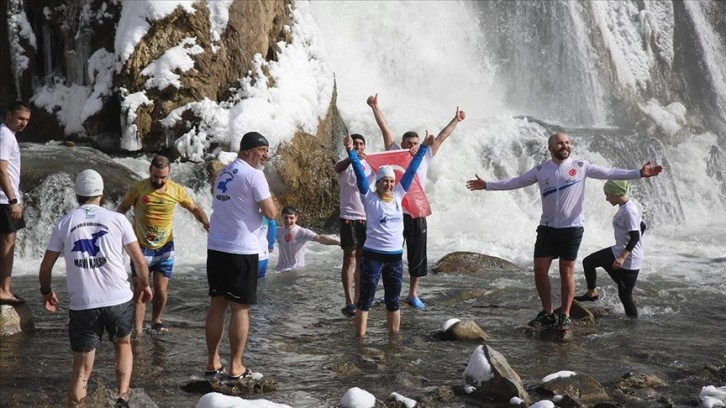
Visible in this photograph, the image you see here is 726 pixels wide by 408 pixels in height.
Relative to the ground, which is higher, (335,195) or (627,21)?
(627,21)

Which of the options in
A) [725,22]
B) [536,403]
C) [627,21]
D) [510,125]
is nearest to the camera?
[536,403]

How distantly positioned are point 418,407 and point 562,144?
3068mm

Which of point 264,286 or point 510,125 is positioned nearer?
point 264,286

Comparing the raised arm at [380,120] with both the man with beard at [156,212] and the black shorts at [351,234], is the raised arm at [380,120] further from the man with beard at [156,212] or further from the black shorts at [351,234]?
the man with beard at [156,212]

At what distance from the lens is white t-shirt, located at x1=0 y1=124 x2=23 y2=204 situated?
7332 mm

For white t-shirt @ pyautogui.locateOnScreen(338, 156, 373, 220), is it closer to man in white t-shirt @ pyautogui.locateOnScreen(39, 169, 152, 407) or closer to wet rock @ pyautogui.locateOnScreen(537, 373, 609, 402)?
wet rock @ pyautogui.locateOnScreen(537, 373, 609, 402)

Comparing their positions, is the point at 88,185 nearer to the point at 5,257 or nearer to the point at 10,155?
the point at 10,155

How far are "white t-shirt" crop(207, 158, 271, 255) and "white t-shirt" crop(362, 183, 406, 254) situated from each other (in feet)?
4.53

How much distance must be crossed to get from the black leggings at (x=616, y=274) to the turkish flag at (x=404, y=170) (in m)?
1.69

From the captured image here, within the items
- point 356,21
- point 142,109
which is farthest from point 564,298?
point 356,21

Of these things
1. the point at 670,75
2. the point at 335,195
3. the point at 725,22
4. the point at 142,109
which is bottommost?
the point at 335,195

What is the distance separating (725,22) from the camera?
2994 cm

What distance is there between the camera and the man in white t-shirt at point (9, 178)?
733cm

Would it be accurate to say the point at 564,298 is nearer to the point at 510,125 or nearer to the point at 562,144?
the point at 562,144
